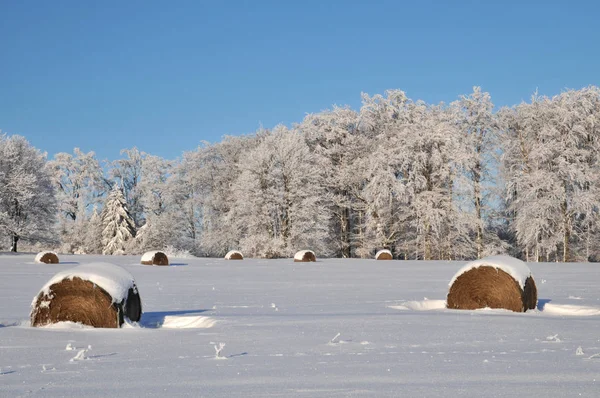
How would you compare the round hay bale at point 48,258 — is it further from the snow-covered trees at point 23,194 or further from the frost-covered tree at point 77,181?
the frost-covered tree at point 77,181

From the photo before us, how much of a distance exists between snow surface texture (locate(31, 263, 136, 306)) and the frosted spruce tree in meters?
46.4

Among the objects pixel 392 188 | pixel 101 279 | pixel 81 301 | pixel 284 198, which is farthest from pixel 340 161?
pixel 81 301

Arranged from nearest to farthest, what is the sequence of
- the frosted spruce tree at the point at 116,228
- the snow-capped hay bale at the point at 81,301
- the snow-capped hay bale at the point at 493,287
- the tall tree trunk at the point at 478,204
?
the snow-capped hay bale at the point at 81,301 < the snow-capped hay bale at the point at 493,287 < the tall tree trunk at the point at 478,204 < the frosted spruce tree at the point at 116,228

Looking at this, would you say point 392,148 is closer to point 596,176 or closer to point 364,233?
point 364,233

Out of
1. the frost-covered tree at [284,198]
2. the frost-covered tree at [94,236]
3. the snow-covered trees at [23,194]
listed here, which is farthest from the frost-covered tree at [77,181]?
the frost-covered tree at [284,198]

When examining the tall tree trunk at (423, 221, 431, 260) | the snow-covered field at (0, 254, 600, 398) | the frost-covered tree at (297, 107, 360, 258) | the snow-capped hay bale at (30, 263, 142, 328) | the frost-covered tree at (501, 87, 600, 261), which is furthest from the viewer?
the frost-covered tree at (297, 107, 360, 258)

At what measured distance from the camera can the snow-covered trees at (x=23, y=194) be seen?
44156 millimetres

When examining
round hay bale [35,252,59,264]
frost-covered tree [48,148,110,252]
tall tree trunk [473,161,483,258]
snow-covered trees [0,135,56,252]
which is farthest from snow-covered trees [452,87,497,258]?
frost-covered tree [48,148,110,252]

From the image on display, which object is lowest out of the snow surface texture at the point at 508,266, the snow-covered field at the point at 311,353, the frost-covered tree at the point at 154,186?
the snow-covered field at the point at 311,353

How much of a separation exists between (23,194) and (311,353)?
142ft

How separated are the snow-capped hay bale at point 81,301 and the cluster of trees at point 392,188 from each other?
3423 centimetres

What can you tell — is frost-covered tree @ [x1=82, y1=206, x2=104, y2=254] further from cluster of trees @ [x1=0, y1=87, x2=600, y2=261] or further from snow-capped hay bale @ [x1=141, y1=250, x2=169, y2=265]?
snow-capped hay bale @ [x1=141, y1=250, x2=169, y2=265]

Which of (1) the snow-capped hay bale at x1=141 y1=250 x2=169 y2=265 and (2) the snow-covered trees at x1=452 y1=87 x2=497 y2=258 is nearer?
(1) the snow-capped hay bale at x1=141 y1=250 x2=169 y2=265

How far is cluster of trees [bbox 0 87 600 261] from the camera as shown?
130 ft
